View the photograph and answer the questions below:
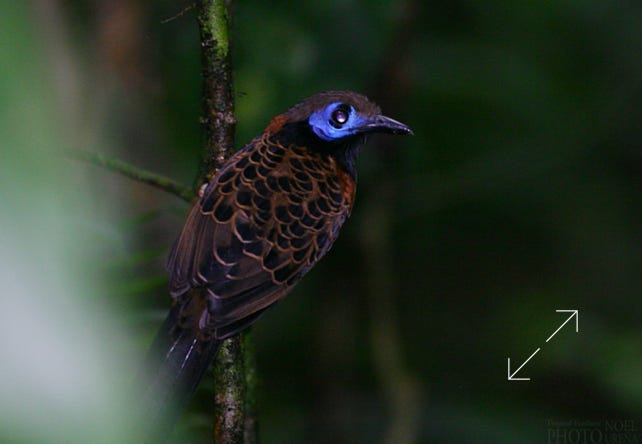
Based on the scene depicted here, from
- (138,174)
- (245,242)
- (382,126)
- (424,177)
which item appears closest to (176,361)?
(245,242)

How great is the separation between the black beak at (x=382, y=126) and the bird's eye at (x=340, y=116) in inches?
2.5

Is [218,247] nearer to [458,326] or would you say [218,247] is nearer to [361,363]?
[361,363]

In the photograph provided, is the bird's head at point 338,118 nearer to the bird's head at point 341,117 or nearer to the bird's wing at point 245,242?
the bird's head at point 341,117

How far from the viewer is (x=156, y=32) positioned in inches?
154

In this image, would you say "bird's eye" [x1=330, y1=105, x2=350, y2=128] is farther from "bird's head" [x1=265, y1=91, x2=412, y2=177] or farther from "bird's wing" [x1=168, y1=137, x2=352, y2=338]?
"bird's wing" [x1=168, y1=137, x2=352, y2=338]

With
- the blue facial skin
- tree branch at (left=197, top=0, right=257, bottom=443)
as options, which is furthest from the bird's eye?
tree branch at (left=197, top=0, right=257, bottom=443)

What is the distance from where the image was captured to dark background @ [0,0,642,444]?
330 cm

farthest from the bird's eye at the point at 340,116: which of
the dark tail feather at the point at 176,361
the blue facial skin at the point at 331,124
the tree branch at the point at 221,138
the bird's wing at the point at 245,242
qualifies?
the dark tail feather at the point at 176,361

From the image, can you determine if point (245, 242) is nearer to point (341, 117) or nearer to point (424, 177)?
point (341, 117)

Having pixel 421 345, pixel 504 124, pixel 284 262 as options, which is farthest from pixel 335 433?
pixel 284 262

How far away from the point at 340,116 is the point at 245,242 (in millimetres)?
535

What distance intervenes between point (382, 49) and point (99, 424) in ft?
10.5

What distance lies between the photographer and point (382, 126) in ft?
7.36

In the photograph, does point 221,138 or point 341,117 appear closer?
point 221,138
